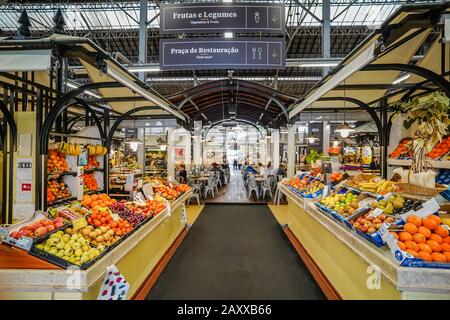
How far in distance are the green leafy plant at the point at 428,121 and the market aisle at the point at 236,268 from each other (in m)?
1.99

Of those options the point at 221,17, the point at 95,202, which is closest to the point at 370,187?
the point at 221,17

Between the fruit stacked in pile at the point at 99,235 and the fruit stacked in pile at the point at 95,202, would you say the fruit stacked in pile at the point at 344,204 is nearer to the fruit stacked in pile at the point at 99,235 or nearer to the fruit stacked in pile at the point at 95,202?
the fruit stacked in pile at the point at 99,235

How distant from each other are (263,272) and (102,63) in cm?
344

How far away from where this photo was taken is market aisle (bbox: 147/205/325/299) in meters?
3.32

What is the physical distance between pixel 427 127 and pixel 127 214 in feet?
Result: 12.5

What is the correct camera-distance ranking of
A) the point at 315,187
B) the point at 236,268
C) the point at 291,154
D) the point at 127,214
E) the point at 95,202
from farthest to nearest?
the point at 291,154 < the point at 315,187 < the point at 236,268 < the point at 95,202 < the point at 127,214

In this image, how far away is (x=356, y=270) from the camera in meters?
2.85

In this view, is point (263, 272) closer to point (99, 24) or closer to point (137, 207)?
point (137, 207)

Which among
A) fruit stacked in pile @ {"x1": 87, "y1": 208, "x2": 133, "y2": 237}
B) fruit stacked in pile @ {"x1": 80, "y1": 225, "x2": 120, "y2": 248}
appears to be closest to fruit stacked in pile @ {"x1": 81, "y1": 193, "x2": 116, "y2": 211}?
fruit stacked in pile @ {"x1": 87, "y1": 208, "x2": 133, "y2": 237}

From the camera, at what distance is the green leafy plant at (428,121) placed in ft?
9.41

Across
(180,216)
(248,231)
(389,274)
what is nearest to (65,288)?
(389,274)

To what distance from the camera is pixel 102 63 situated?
10.1 feet

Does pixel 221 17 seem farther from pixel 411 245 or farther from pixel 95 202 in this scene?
pixel 411 245

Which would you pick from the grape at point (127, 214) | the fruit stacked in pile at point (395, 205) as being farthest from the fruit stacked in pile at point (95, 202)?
the fruit stacked in pile at point (395, 205)
